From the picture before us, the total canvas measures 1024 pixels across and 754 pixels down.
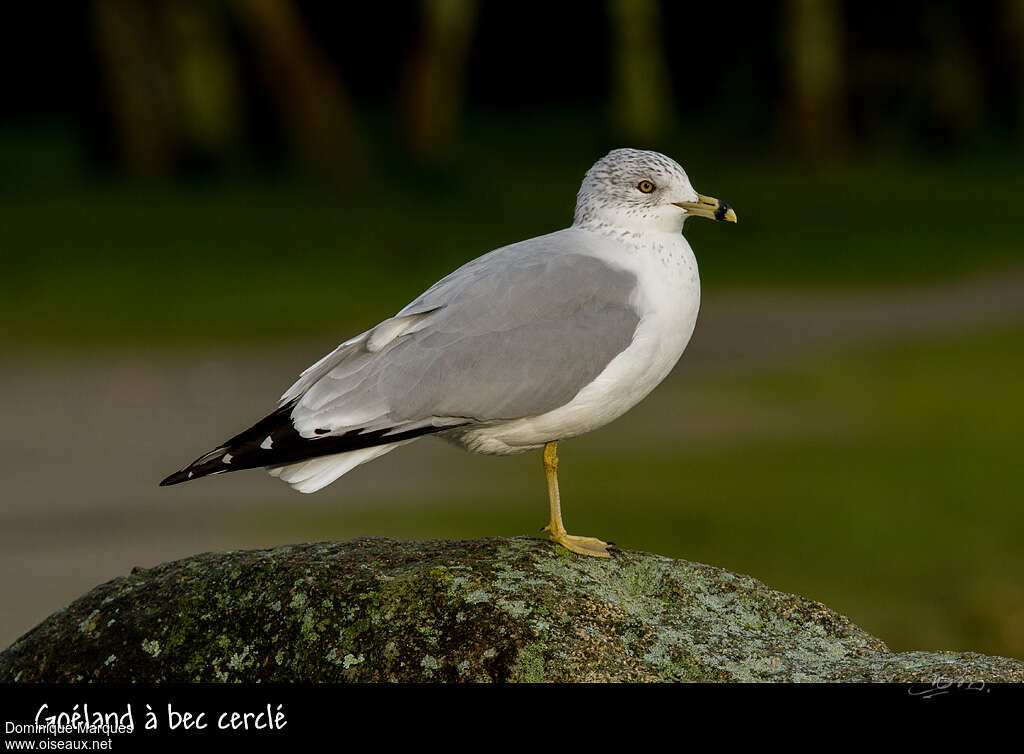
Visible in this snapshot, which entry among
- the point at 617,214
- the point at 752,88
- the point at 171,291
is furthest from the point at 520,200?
the point at 617,214

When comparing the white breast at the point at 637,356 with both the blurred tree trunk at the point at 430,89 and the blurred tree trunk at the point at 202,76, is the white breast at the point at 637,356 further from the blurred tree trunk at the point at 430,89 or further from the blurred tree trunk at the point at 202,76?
the blurred tree trunk at the point at 202,76

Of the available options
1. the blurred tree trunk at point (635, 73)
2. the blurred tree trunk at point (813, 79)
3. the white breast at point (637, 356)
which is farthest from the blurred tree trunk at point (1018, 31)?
the white breast at point (637, 356)

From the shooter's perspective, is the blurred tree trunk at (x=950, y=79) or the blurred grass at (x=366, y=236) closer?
the blurred grass at (x=366, y=236)

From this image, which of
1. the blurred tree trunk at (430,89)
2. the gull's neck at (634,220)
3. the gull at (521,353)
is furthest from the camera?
the blurred tree trunk at (430,89)

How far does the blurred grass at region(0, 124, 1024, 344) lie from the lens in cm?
2206

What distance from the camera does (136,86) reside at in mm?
32844

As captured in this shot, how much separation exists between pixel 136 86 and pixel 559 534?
2830cm

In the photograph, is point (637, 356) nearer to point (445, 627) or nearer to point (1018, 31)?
point (445, 627)

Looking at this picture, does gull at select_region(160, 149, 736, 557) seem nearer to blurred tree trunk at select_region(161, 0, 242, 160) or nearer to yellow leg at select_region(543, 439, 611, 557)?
yellow leg at select_region(543, 439, 611, 557)

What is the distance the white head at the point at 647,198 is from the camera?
20.5 feet

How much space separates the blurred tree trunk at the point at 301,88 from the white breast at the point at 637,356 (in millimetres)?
22888

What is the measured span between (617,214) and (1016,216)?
2672 centimetres

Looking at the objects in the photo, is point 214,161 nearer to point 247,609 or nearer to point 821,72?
point 821,72

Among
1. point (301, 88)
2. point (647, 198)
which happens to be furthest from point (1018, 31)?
point (647, 198)
